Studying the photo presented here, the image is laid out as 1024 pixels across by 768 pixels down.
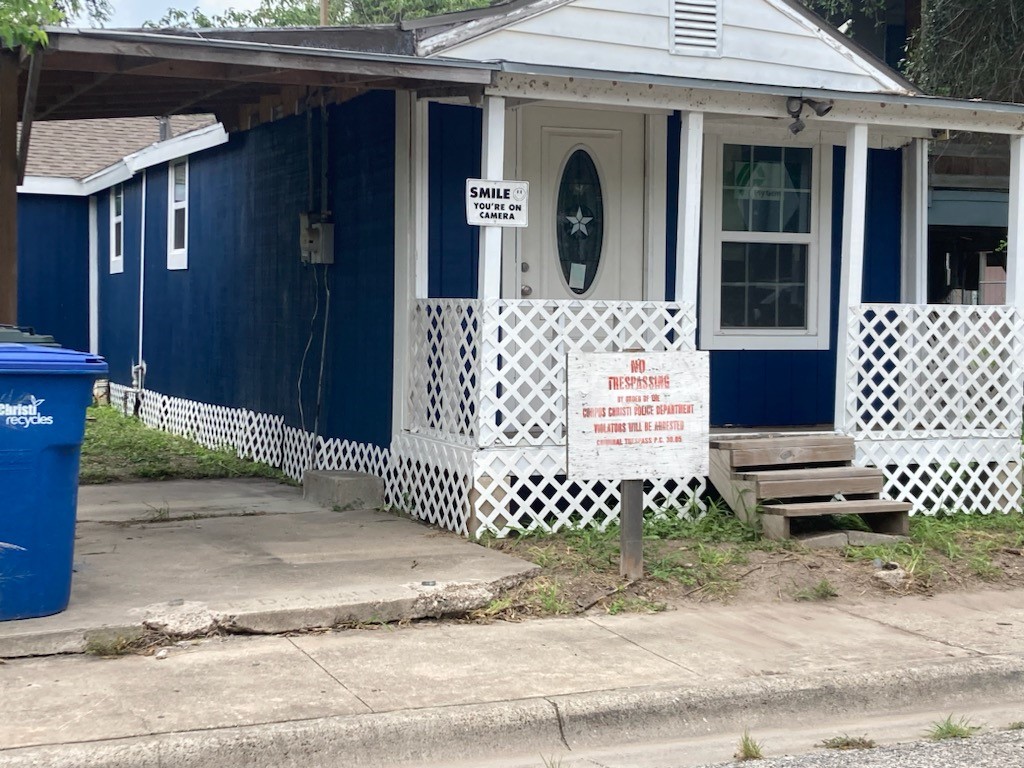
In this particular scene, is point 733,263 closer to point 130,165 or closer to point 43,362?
point 43,362

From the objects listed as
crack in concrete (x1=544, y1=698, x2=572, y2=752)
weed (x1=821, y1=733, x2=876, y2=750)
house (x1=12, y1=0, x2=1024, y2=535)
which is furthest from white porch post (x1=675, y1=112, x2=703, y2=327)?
crack in concrete (x1=544, y1=698, x2=572, y2=752)

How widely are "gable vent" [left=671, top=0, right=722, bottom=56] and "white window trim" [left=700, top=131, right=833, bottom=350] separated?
0.75 m

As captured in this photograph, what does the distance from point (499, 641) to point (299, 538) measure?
2449mm

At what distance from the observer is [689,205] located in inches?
353

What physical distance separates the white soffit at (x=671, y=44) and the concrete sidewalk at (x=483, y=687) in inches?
179

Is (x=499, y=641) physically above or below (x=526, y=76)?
below

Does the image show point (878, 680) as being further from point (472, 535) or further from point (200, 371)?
point (200, 371)

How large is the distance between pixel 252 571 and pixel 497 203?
2776 millimetres

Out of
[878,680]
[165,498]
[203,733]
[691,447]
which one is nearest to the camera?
[203,733]

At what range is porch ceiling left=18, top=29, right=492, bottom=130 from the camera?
23.1 feet

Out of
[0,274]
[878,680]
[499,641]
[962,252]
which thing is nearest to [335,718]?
[499,641]

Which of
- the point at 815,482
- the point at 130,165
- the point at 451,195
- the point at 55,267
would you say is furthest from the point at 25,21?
the point at 55,267

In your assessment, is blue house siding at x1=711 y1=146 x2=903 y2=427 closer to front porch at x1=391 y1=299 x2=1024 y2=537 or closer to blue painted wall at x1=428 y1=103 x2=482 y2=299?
front porch at x1=391 y1=299 x2=1024 y2=537

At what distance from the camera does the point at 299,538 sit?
27.5ft
